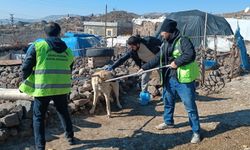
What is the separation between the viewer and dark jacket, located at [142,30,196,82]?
602 centimetres

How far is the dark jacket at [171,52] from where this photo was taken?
19.7ft

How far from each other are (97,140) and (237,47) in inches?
352

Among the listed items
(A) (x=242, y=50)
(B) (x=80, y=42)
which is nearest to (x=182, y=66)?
(A) (x=242, y=50)

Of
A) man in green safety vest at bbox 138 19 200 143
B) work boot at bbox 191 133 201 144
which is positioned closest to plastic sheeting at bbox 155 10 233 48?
man in green safety vest at bbox 138 19 200 143

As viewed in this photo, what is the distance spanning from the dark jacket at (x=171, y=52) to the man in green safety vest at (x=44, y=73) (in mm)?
1672

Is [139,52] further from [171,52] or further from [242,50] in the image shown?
[242,50]

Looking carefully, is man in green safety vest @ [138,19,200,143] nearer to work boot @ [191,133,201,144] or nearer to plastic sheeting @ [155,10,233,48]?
work boot @ [191,133,201,144]

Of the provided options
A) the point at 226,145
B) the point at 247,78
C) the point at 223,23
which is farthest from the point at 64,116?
the point at 223,23

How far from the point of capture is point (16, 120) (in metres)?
6.46

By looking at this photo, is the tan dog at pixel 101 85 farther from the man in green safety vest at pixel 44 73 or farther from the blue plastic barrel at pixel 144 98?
the man in green safety vest at pixel 44 73

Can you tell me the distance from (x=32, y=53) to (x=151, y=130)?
8.58 feet

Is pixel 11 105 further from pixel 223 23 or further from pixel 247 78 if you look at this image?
pixel 223 23

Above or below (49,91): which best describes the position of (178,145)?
below

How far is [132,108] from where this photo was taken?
8.59m
